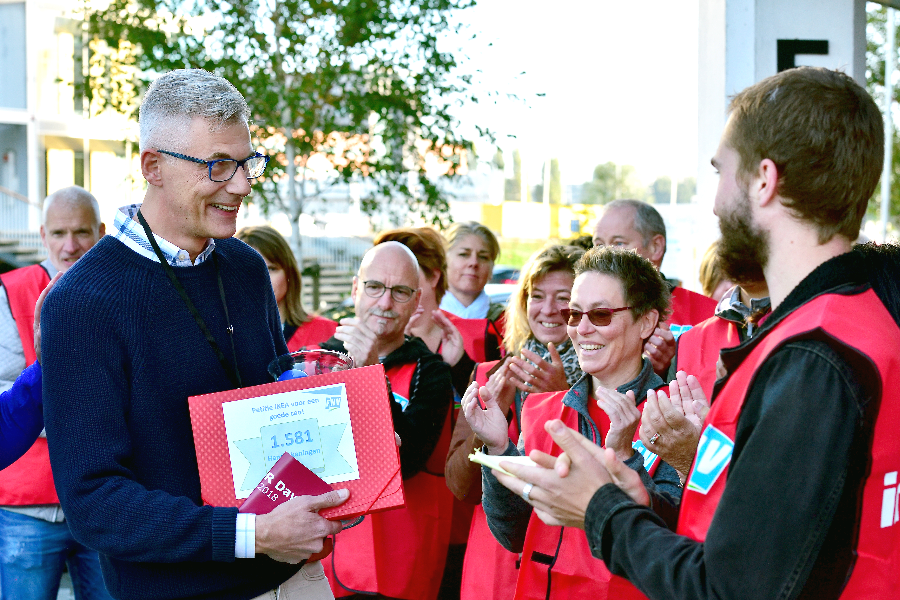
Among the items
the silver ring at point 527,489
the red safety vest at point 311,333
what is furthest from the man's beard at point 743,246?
the red safety vest at point 311,333

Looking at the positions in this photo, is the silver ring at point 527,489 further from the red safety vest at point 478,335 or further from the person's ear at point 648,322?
the red safety vest at point 478,335

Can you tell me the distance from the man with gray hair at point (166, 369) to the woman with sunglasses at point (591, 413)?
0.73 metres

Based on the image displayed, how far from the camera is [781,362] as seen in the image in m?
1.53

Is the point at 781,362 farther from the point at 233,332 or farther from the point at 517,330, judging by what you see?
the point at 517,330

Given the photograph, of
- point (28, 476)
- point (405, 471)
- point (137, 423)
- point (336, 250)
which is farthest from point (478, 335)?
point (336, 250)

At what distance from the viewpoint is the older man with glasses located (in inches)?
135

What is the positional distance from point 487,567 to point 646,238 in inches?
96.7

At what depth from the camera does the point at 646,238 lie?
5047 mm

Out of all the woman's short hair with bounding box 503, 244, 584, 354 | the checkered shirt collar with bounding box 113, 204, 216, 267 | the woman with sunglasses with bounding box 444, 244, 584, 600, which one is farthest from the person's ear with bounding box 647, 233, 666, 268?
the checkered shirt collar with bounding box 113, 204, 216, 267

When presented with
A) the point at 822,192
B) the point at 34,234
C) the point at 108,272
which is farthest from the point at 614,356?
the point at 34,234

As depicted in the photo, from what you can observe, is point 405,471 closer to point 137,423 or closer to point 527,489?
point 137,423

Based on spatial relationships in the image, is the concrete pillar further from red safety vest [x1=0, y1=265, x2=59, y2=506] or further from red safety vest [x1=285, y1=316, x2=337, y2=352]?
red safety vest [x1=0, y1=265, x2=59, y2=506]

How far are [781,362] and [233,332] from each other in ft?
4.90

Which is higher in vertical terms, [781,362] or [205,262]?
[205,262]
